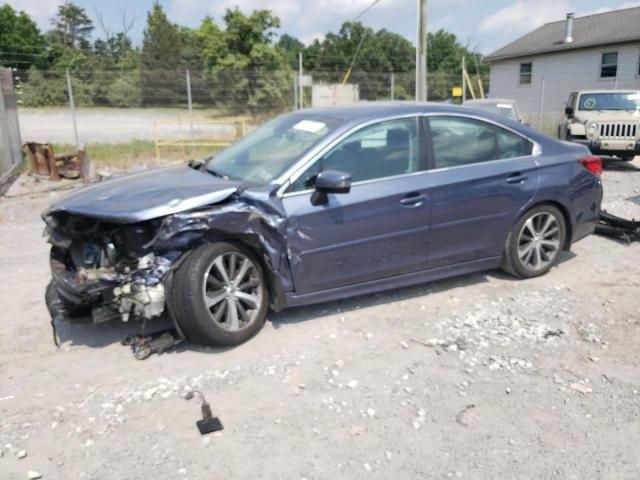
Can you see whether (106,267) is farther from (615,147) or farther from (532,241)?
(615,147)

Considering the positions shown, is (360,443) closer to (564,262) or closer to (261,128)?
(261,128)

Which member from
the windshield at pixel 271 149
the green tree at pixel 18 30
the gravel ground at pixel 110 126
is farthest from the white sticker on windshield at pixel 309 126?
the green tree at pixel 18 30

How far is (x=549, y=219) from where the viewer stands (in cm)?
527

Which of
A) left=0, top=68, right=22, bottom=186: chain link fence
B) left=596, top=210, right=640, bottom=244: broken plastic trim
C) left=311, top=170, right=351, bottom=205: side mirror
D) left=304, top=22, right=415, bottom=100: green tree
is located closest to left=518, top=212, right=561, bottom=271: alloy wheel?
left=596, top=210, right=640, bottom=244: broken plastic trim

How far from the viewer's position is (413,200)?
4523 mm

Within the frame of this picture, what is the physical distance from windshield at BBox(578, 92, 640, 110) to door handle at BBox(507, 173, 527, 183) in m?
10.3

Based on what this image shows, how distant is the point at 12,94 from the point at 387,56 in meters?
45.3

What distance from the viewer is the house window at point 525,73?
30.0 meters

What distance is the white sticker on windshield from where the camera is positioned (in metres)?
4.59

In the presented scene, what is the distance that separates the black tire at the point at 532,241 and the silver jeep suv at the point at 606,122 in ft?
28.9

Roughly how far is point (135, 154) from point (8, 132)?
3363 millimetres

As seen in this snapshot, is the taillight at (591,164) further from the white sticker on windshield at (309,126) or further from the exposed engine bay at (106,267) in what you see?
the exposed engine bay at (106,267)

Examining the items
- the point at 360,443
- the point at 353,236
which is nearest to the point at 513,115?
the point at 353,236

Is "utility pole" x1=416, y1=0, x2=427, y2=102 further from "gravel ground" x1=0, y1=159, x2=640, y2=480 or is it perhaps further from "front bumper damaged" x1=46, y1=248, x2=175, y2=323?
"front bumper damaged" x1=46, y1=248, x2=175, y2=323
